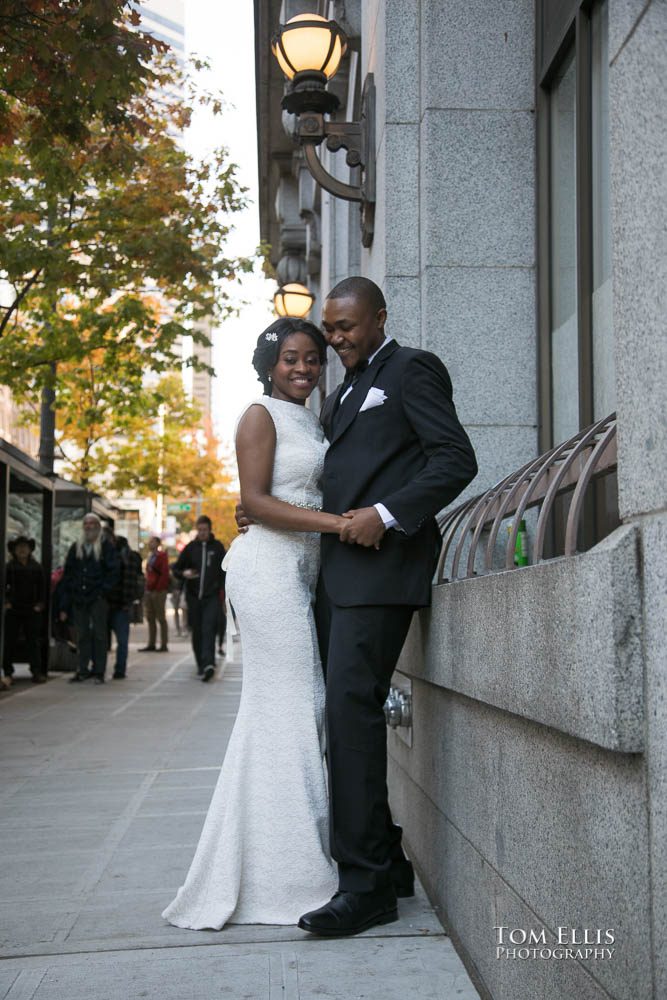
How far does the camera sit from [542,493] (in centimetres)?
445

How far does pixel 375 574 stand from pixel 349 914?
3.75ft

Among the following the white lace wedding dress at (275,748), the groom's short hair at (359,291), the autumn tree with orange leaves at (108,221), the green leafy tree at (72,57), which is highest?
the autumn tree with orange leaves at (108,221)

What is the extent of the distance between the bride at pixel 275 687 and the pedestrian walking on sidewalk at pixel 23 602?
11.1 meters

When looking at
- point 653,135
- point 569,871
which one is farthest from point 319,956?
point 653,135

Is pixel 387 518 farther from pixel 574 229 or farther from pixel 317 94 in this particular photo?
pixel 317 94

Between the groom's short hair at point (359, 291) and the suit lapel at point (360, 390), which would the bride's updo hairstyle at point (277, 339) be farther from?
the suit lapel at point (360, 390)

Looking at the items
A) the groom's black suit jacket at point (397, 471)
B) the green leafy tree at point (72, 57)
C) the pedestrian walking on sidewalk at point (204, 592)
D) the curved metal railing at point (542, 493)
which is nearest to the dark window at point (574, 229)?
the curved metal railing at point (542, 493)

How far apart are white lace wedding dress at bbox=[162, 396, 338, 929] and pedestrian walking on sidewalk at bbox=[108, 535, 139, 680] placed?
1147 centimetres

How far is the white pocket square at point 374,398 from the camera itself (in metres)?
4.19

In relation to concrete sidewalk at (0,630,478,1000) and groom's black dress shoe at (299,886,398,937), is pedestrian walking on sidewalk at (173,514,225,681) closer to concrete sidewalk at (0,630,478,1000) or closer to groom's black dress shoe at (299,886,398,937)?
concrete sidewalk at (0,630,478,1000)

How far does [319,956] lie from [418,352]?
2020 mm

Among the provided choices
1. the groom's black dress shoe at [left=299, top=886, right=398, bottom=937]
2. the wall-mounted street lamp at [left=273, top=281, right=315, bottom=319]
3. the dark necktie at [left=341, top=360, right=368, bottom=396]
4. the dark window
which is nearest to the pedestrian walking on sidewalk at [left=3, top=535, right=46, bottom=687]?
the wall-mounted street lamp at [left=273, top=281, right=315, bottom=319]

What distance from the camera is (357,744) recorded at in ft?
13.5

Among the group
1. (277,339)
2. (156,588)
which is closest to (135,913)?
(277,339)
